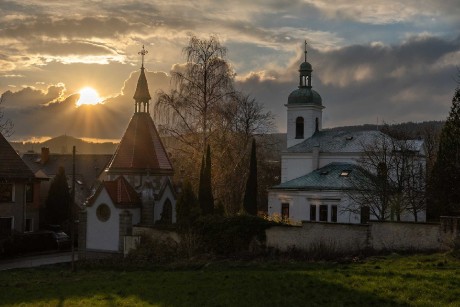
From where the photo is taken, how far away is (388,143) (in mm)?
47719

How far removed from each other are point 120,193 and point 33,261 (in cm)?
679

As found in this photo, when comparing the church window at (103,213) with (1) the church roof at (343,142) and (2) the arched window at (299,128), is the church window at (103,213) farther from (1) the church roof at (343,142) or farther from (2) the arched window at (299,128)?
(2) the arched window at (299,128)

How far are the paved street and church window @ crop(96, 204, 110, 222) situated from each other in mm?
3152

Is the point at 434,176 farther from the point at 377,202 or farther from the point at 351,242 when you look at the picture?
the point at 351,242

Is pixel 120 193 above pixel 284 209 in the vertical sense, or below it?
above

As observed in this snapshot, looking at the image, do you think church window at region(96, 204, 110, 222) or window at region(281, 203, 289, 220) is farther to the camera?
window at region(281, 203, 289, 220)

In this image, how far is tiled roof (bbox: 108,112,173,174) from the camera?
1534 inches

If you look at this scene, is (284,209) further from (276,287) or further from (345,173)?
(276,287)

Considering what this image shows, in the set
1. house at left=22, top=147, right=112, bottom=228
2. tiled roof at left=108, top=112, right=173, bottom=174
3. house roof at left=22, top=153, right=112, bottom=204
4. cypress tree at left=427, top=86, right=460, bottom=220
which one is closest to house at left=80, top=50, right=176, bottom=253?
tiled roof at left=108, top=112, right=173, bottom=174

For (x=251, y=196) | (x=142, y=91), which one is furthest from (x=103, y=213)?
(x=251, y=196)

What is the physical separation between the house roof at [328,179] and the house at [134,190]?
43.6 ft

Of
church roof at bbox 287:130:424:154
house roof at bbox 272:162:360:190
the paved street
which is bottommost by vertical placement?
the paved street

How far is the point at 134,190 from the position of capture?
1510 inches

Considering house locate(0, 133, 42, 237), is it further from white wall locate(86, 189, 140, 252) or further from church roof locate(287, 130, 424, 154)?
church roof locate(287, 130, 424, 154)
